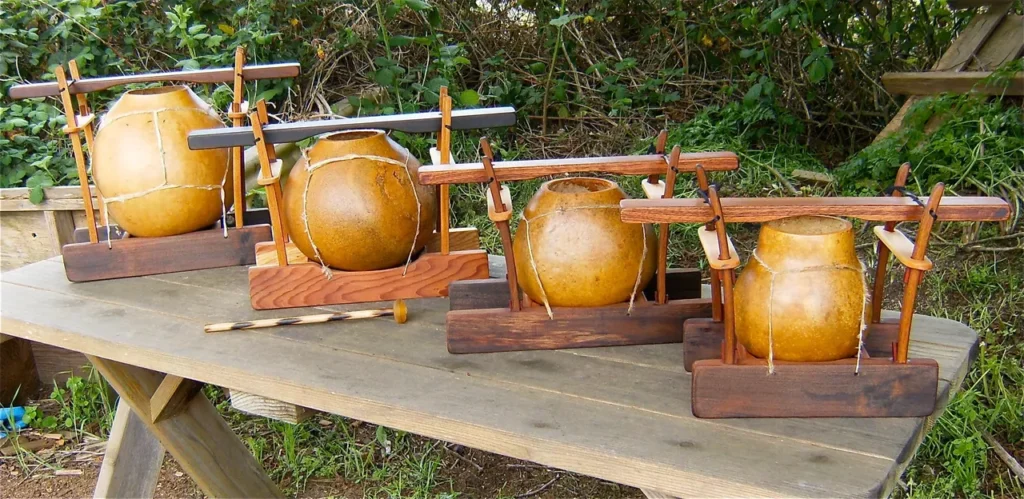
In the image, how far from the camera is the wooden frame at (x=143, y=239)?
2.00 metres

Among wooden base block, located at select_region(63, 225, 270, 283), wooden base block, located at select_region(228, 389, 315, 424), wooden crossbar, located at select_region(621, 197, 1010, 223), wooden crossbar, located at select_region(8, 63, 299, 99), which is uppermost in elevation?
wooden crossbar, located at select_region(8, 63, 299, 99)

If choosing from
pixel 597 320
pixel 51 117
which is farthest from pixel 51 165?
pixel 597 320

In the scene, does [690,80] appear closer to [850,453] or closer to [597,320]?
[597,320]

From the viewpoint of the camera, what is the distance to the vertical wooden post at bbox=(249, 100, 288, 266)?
5.72 feet

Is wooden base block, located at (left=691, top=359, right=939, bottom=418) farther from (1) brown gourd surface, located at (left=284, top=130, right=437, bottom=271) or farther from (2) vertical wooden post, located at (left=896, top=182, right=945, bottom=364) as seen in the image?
(1) brown gourd surface, located at (left=284, top=130, right=437, bottom=271)

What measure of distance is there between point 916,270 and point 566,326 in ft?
1.95

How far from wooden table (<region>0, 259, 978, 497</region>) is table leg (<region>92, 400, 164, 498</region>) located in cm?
21

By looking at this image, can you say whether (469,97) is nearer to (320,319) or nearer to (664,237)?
(320,319)

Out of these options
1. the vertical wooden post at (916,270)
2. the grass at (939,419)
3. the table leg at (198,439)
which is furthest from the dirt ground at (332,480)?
the vertical wooden post at (916,270)

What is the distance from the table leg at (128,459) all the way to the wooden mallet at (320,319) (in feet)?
2.23

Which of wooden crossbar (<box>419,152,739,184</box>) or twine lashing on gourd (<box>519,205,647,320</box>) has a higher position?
wooden crossbar (<box>419,152,739,184</box>)

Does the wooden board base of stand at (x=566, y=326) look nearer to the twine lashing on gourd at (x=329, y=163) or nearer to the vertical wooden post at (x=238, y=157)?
the twine lashing on gourd at (x=329, y=163)

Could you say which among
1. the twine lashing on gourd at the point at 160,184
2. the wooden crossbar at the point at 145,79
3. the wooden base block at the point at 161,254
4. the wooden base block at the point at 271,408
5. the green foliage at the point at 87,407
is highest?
the wooden crossbar at the point at 145,79

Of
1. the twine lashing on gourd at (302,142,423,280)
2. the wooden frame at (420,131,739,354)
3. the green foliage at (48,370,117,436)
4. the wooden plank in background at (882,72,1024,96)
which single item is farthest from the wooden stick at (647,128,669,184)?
the green foliage at (48,370,117,436)
